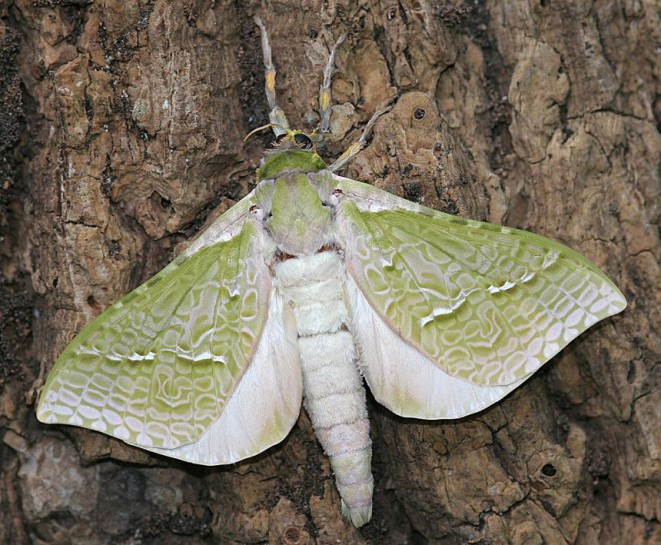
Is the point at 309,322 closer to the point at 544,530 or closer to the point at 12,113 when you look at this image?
the point at 544,530

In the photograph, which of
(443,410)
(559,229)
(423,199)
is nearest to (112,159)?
(423,199)

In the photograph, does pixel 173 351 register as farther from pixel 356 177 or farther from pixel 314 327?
pixel 356 177

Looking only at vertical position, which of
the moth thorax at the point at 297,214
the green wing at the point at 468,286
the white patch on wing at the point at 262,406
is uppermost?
the moth thorax at the point at 297,214

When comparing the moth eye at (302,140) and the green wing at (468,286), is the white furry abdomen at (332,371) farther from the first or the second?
the moth eye at (302,140)

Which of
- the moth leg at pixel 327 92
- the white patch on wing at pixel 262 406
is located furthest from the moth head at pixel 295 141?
the white patch on wing at pixel 262 406

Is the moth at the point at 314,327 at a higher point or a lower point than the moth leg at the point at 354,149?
lower

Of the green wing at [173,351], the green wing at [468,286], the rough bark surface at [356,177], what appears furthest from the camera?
the rough bark surface at [356,177]

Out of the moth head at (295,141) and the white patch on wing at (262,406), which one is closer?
the white patch on wing at (262,406)
